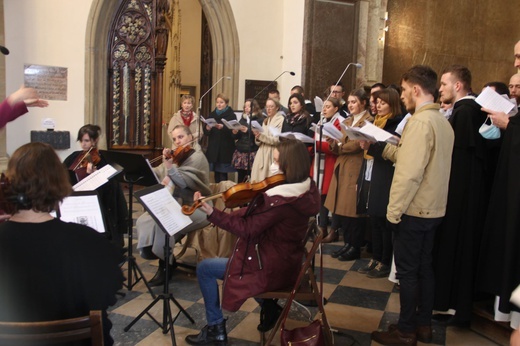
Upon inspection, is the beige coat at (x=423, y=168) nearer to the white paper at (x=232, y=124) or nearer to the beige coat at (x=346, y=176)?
the beige coat at (x=346, y=176)

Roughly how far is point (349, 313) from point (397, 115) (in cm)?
180

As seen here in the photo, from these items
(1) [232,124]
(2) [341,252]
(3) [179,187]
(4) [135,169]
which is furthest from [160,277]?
(1) [232,124]

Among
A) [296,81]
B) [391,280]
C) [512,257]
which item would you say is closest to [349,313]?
[391,280]

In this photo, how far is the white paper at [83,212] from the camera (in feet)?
10.9

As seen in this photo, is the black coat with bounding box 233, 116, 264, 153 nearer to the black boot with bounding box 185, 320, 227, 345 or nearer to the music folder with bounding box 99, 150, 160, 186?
the music folder with bounding box 99, 150, 160, 186

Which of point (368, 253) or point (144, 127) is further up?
point (144, 127)

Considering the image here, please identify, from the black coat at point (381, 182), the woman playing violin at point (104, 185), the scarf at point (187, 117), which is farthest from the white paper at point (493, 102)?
the scarf at point (187, 117)

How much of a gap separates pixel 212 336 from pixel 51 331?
5.76 ft

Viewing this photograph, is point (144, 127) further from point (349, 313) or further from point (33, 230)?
point (33, 230)

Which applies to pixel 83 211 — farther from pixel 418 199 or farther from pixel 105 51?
pixel 105 51

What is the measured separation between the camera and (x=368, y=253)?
5.57m

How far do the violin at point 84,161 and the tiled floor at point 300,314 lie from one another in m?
1.09

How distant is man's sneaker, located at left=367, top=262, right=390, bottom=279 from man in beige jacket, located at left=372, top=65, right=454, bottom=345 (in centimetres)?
133

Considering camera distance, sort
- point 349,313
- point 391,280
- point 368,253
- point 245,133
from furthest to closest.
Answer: point 245,133, point 368,253, point 391,280, point 349,313
